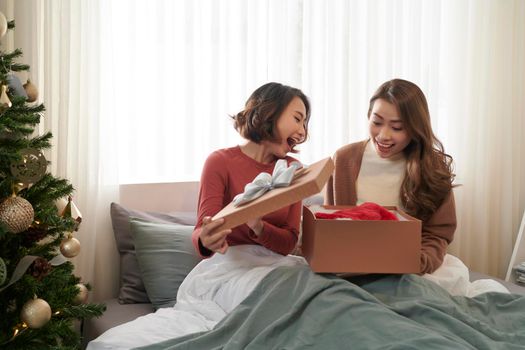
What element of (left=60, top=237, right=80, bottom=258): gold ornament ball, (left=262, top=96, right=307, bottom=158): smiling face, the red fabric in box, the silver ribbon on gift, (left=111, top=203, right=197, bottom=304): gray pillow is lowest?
(left=111, top=203, right=197, bottom=304): gray pillow

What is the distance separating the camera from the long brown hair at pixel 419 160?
1.98m

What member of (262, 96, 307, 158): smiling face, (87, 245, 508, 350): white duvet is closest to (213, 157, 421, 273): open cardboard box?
(87, 245, 508, 350): white duvet

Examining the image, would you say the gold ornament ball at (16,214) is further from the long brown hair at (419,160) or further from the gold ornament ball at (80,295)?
the long brown hair at (419,160)

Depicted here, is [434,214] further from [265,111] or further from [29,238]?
[29,238]

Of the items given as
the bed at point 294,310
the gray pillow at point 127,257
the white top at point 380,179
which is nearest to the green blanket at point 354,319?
the bed at point 294,310

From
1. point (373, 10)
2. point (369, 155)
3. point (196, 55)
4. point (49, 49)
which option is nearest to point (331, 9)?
point (373, 10)

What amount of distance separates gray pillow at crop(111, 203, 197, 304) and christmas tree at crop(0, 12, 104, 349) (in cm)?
58

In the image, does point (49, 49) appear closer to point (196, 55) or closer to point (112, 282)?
point (196, 55)

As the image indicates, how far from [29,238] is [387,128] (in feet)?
3.86

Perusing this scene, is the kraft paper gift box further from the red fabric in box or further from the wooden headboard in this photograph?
the wooden headboard

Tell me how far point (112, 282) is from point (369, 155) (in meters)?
1.11

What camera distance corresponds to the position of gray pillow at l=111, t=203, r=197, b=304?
217cm

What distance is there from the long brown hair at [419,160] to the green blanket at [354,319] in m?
0.47

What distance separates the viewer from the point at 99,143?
87.7 inches
